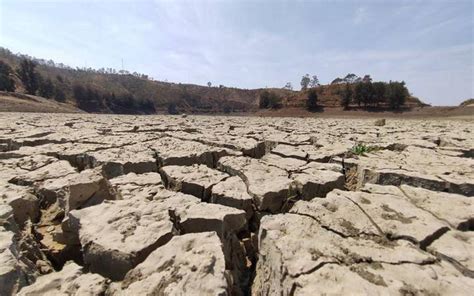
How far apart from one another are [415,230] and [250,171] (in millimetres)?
1719

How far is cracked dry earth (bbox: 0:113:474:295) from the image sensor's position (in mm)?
1310

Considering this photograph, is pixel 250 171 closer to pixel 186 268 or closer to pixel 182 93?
pixel 186 268

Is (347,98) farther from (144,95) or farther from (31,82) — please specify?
(144,95)

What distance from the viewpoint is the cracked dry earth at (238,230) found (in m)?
1.31

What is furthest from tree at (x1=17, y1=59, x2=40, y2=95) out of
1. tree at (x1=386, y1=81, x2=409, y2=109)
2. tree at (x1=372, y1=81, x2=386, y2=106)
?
tree at (x1=386, y1=81, x2=409, y2=109)

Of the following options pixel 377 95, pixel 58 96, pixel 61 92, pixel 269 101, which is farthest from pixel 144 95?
pixel 377 95

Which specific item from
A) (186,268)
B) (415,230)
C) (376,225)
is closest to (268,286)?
(186,268)

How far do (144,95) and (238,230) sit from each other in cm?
6170

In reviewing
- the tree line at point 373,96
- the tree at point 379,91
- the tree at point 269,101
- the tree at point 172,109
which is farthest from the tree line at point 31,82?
the tree at point 379,91

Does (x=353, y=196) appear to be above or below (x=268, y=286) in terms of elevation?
above

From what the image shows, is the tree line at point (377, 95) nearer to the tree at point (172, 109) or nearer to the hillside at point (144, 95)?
the hillside at point (144, 95)

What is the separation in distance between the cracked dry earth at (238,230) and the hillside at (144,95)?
2779cm

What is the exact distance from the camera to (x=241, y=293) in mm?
1618

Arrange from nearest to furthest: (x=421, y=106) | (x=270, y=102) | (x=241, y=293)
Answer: (x=241, y=293), (x=421, y=106), (x=270, y=102)
